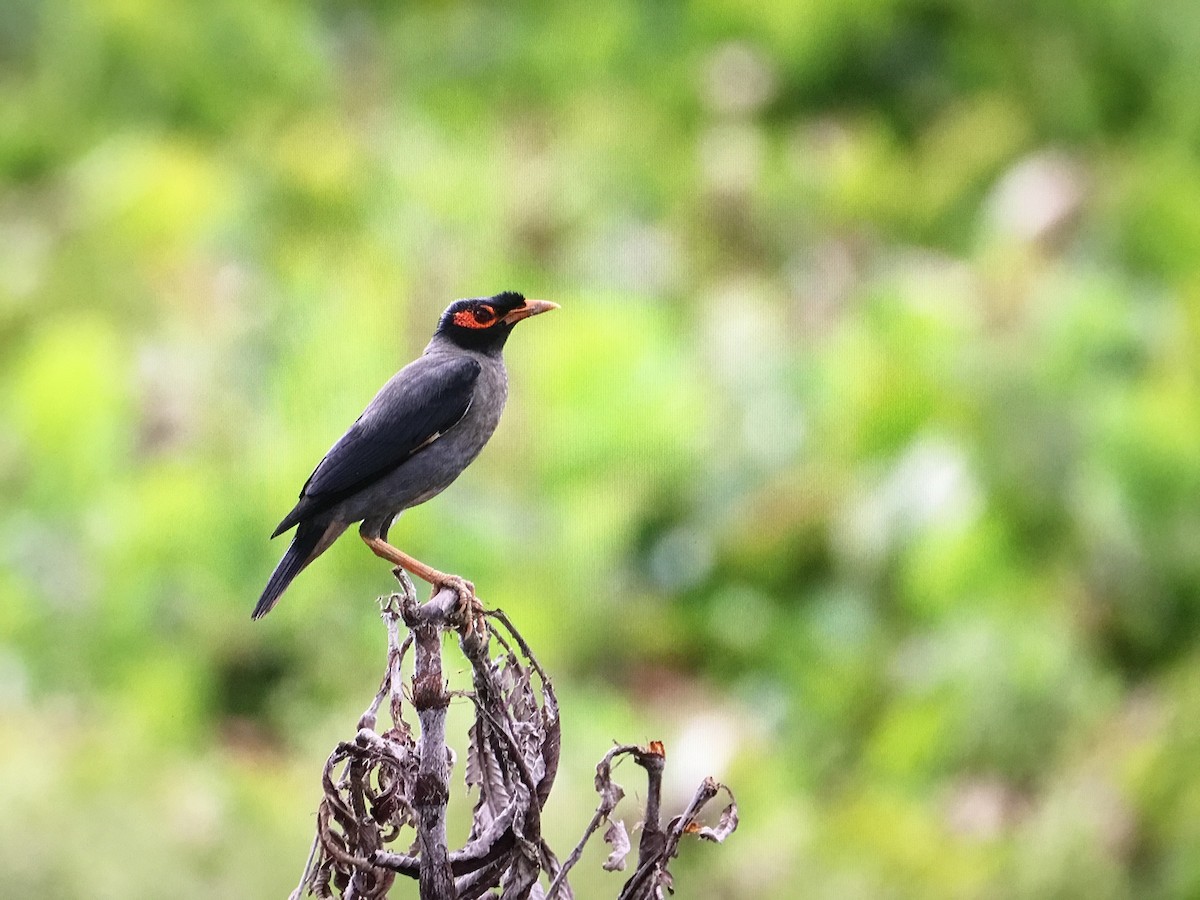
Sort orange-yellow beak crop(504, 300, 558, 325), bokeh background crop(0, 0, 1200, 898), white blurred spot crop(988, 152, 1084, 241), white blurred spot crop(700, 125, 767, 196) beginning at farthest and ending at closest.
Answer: white blurred spot crop(700, 125, 767, 196), white blurred spot crop(988, 152, 1084, 241), bokeh background crop(0, 0, 1200, 898), orange-yellow beak crop(504, 300, 558, 325)

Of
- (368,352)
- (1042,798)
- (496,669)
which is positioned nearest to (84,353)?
(368,352)

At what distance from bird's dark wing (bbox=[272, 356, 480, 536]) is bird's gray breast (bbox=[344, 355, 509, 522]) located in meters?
0.01

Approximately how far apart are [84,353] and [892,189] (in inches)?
230

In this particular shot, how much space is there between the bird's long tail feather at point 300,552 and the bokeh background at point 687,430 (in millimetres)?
3435

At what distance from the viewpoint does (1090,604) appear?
818 cm

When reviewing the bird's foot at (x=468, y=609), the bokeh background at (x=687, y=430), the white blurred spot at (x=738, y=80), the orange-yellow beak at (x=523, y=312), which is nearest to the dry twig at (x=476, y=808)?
the bird's foot at (x=468, y=609)

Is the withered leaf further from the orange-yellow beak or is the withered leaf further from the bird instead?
the orange-yellow beak

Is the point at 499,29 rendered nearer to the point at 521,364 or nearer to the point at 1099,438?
the point at 521,364

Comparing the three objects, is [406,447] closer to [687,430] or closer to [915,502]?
[915,502]

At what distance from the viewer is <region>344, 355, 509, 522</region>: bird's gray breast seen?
2955mm

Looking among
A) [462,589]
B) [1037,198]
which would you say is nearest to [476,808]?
[462,589]

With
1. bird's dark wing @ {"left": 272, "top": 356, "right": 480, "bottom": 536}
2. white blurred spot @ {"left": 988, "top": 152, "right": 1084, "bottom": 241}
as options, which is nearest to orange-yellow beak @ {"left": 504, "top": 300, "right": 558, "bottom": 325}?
bird's dark wing @ {"left": 272, "top": 356, "right": 480, "bottom": 536}

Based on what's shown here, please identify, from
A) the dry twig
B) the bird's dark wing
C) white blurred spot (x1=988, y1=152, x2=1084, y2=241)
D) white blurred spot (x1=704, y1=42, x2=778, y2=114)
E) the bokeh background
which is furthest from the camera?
white blurred spot (x1=704, y1=42, x2=778, y2=114)

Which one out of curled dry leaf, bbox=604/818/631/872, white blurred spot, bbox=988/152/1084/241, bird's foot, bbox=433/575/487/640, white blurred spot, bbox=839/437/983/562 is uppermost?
white blurred spot, bbox=988/152/1084/241
